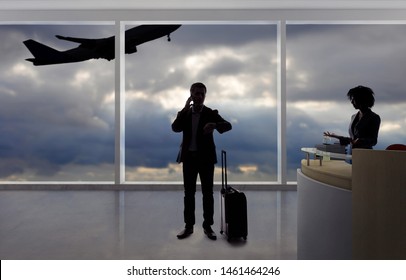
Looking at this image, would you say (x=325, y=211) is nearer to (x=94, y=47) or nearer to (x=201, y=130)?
(x=201, y=130)

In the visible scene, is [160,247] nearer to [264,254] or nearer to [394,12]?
[264,254]

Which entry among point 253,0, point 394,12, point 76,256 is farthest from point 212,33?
point 76,256

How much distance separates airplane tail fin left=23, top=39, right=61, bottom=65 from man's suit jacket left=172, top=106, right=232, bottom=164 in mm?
4818

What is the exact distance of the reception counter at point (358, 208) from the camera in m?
1.50

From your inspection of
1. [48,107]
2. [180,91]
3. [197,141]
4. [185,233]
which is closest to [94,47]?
[48,107]

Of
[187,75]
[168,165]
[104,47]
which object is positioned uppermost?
[104,47]

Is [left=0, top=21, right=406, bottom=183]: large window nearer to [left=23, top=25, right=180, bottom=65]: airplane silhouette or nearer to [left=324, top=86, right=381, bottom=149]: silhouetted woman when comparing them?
[left=23, top=25, right=180, bottom=65]: airplane silhouette

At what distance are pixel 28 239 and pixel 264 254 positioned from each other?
225 cm

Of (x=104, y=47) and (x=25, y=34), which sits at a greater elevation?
(x=25, y=34)

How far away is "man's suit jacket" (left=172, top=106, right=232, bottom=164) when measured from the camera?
9.62 ft

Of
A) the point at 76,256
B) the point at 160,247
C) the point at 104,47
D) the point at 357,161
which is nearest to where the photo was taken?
the point at 357,161

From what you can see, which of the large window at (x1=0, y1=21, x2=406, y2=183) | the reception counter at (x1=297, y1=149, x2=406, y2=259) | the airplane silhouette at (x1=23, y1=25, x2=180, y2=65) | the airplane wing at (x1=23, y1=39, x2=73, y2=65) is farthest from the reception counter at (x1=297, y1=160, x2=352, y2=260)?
the airplane wing at (x1=23, y1=39, x2=73, y2=65)

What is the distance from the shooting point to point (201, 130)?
2947 millimetres

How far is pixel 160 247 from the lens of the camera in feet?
9.29
